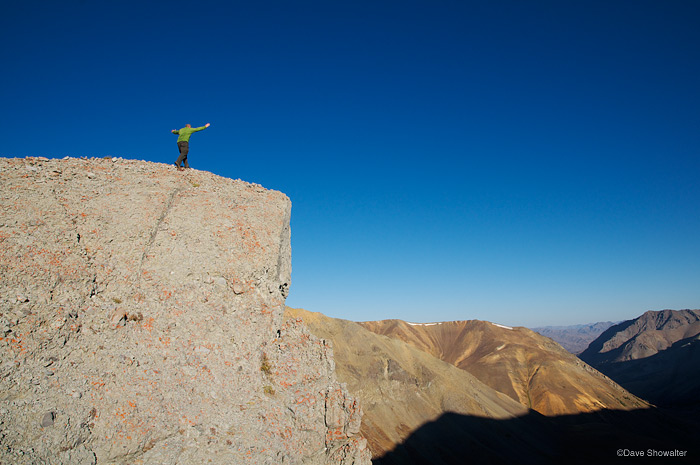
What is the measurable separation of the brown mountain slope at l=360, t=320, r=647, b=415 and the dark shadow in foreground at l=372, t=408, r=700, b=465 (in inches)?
394

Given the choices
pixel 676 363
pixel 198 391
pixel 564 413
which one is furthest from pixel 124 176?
pixel 676 363

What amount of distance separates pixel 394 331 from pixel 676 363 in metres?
90.1

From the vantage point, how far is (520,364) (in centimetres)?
8319

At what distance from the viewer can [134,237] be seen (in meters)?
10.2

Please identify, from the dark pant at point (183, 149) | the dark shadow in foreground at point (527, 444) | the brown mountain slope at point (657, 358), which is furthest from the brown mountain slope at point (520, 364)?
the dark pant at point (183, 149)

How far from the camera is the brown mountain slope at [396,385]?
42031mm

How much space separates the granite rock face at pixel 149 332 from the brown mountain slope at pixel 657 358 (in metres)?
108

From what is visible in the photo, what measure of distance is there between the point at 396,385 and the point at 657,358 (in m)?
123

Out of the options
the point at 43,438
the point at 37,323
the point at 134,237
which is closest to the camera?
the point at 43,438

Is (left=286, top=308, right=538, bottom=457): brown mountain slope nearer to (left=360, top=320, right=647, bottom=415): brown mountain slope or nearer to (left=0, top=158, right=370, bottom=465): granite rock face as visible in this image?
(left=360, top=320, right=647, bottom=415): brown mountain slope

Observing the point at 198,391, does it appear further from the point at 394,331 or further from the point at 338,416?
the point at 394,331

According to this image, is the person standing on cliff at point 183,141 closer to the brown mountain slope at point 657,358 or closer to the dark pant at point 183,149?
the dark pant at point 183,149

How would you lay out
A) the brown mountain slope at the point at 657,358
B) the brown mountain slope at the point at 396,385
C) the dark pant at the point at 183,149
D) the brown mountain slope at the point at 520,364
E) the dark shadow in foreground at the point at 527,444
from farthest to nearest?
1. the brown mountain slope at the point at 657,358
2. the brown mountain slope at the point at 520,364
3. the brown mountain slope at the point at 396,385
4. the dark shadow in foreground at the point at 527,444
5. the dark pant at the point at 183,149

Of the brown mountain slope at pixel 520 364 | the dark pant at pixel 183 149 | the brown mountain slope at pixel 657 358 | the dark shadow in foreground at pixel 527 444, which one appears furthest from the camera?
the brown mountain slope at pixel 657 358
